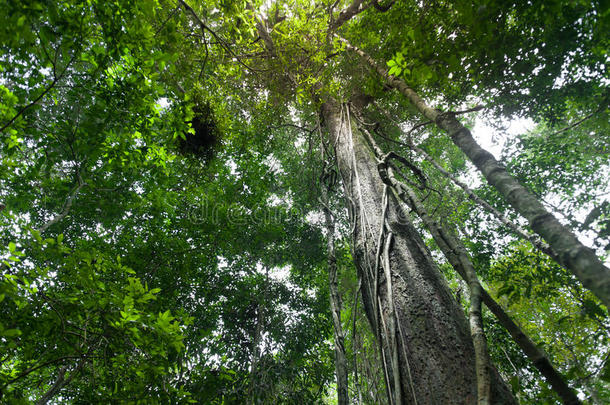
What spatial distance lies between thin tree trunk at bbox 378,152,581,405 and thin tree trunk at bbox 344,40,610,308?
351 millimetres

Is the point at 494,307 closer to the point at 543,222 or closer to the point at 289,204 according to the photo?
the point at 543,222

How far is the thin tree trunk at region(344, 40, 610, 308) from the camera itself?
899 millimetres

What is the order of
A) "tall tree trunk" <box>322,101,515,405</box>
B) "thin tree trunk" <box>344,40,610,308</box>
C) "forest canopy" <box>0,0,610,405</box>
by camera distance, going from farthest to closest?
"forest canopy" <box>0,0,610,405</box> < "tall tree trunk" <box>322,101,515,405</box> < "thin tree trunk" <box>344,40,610,308</box>

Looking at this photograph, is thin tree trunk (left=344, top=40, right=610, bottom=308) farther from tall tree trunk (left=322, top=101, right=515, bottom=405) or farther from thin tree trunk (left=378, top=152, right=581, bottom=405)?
tall tree trunk (left=322, top=101, right=515, bottom=405)

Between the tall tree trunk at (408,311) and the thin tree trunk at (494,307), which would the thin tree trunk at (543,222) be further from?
the tall tree trunk at (408,311)

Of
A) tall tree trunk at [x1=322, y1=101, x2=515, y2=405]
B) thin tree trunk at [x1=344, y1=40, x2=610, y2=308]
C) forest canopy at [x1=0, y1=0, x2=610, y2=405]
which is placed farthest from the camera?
forest canopy at [x1=0, y1=0, x2=610, y2=405]

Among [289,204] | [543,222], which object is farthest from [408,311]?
[289,204]

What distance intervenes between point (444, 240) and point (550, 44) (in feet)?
7.22

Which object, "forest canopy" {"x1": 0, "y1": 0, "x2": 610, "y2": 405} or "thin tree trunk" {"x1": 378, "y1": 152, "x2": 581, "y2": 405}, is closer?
"thin tree trunk" {"x1": 378, "y1": 152, "x2": 581, "y2": 405}

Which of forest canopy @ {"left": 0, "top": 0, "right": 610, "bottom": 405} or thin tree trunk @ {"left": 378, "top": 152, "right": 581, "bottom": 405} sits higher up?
forest canopy @ {"left": 0, "top": 0, "right": 610, "bottom": 405}

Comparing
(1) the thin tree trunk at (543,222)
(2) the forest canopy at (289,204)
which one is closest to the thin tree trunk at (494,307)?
(2) the forest canopy at (289,204)

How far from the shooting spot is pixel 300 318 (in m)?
4.90

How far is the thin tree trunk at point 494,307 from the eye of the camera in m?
0.97

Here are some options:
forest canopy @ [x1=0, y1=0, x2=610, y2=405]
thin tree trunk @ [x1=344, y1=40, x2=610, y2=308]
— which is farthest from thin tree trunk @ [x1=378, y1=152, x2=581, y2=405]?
thin tree trunk @ [x1=344, y1=40, x2=610, y2=308]
